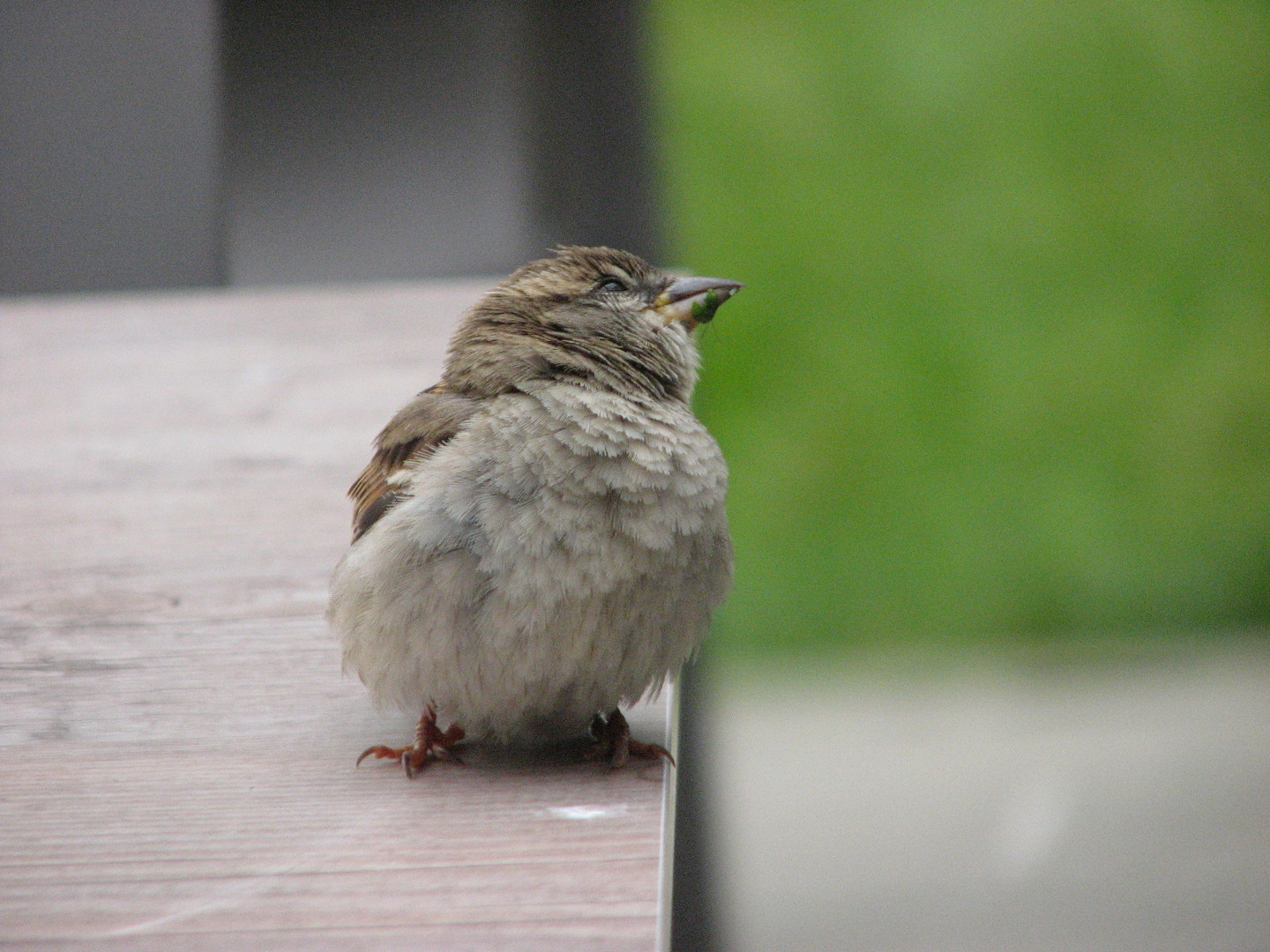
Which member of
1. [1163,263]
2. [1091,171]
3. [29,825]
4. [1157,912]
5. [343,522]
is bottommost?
[1157,912]

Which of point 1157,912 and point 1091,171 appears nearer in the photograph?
point 1157,912

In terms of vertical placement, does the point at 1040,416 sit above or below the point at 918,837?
above

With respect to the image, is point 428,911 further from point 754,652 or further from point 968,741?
point 754,652

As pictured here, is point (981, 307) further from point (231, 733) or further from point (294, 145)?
point (231, 733)

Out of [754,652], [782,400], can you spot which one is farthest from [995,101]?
[754,652]

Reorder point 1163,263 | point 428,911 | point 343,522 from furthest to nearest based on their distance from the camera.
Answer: point 1163,263 < point 343,522 < point 428,911

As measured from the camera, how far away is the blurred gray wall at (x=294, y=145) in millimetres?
3645

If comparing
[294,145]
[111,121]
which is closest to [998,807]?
[294,145]

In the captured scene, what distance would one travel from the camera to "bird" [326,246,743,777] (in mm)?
1482

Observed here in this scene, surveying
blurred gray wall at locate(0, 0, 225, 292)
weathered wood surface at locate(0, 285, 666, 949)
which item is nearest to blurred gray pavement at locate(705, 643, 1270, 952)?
weathered wood surface at locate(0, 285, 666, 949)

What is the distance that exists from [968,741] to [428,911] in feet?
8.71

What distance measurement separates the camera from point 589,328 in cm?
176

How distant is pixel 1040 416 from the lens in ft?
15.6

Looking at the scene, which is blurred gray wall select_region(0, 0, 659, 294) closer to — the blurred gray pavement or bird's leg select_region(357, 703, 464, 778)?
the blurred gray pavement
